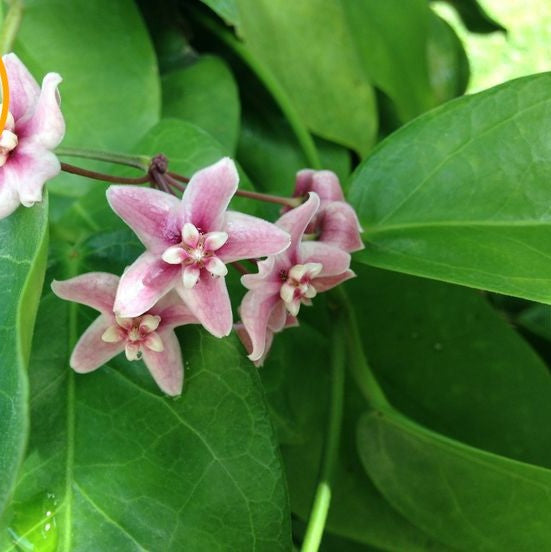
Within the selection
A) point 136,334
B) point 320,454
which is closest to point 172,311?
point 136,334

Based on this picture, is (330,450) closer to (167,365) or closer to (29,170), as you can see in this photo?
(167,365)

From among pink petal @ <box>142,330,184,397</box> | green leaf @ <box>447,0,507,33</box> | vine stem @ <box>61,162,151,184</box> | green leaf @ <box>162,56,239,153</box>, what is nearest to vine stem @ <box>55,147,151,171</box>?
vine stem @ <box>61,162,151,184</box>

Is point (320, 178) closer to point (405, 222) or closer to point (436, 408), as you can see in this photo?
point (405, 222)

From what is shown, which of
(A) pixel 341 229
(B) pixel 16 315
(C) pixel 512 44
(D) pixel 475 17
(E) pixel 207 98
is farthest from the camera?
(C) pixel 512 44

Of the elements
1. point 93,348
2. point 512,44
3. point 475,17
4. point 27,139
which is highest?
point 27,139

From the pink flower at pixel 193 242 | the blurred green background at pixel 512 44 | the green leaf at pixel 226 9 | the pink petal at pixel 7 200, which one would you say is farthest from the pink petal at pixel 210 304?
the blurred green background at pixel 512 44

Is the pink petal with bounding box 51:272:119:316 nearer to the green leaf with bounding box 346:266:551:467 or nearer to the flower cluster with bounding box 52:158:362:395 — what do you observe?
the flower cluster with bounding box 52:158:362:395
